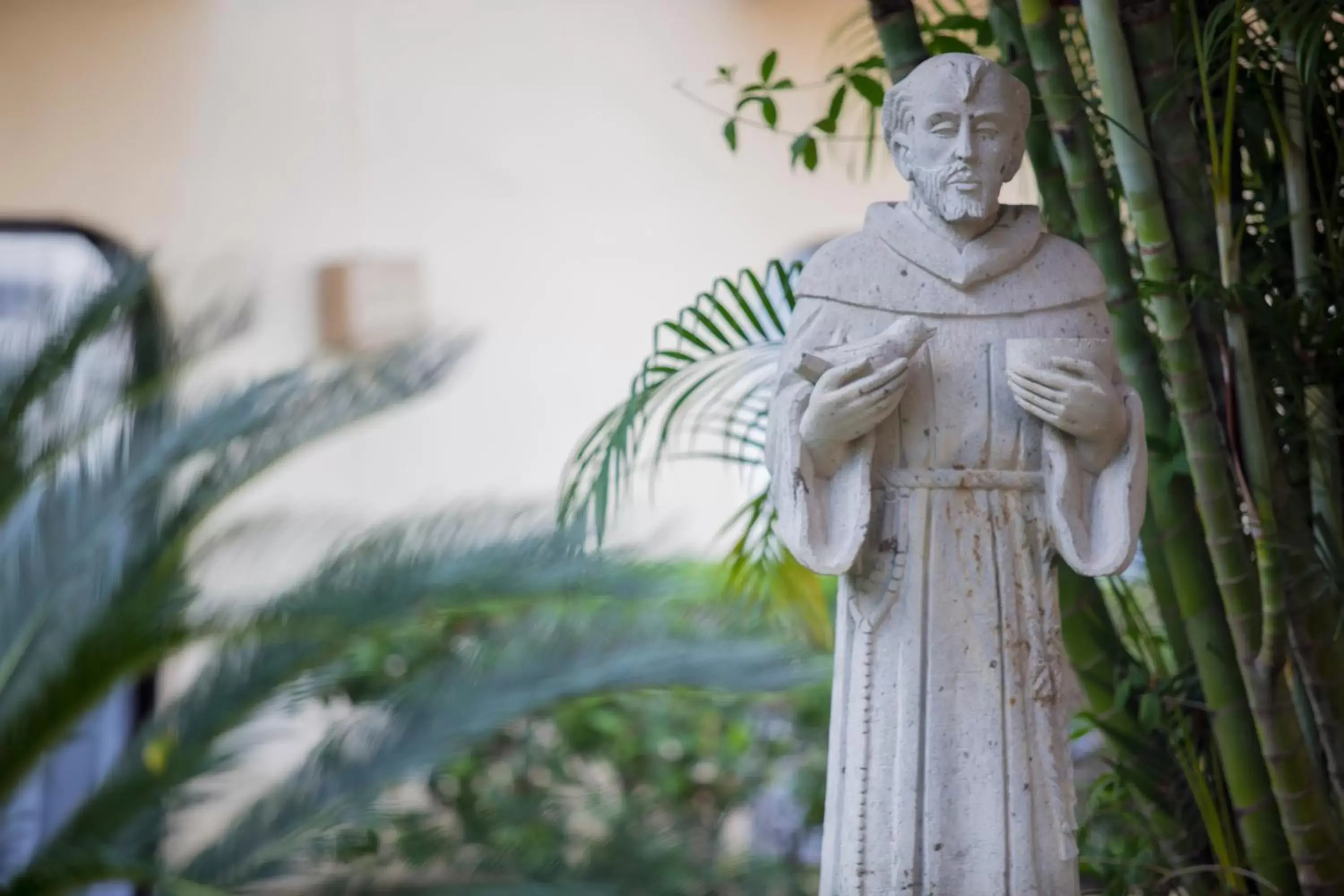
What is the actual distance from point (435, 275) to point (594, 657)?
8.16 feet

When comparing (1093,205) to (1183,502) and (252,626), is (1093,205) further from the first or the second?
(252,626)

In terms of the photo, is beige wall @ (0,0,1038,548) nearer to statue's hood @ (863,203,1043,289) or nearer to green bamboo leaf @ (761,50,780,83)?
green bamboo leaf @ (761,50,780,83)

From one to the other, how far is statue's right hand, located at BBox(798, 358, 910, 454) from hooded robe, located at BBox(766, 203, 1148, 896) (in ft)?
0.16

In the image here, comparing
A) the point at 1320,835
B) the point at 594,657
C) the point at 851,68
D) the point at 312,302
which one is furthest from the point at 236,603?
the point at 312,302

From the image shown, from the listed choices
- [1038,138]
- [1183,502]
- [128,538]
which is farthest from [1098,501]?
[128,538]

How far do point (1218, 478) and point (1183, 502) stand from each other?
0.20 m

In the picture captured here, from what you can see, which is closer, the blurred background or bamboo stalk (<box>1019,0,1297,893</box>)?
bamboo stalk (<box>1019,0,1297,893</box>)

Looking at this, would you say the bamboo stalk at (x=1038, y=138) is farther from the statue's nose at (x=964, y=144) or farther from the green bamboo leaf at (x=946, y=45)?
the statue's nose at (x=964, y=144)

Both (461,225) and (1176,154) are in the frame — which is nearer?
(1176,154)

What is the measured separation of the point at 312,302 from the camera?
212 inches

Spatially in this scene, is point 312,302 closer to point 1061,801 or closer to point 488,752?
point 488,752

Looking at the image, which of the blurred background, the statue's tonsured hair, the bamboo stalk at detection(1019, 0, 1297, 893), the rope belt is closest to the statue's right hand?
the rope belt

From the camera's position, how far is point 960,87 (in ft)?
7.16

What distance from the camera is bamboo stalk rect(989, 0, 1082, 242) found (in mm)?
2938
